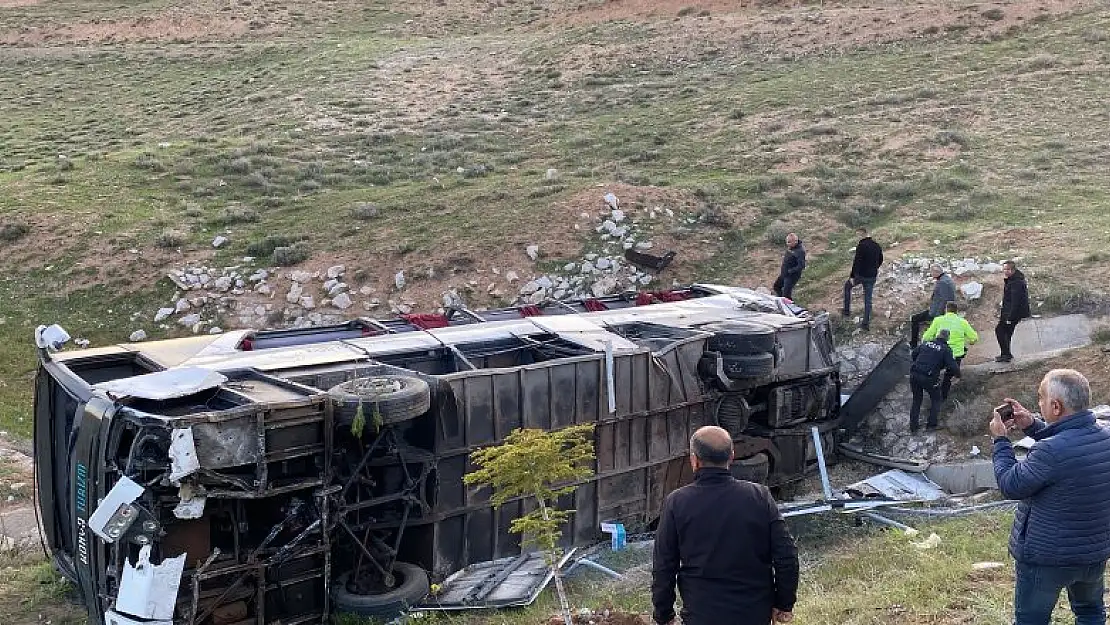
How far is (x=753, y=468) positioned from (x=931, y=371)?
2.97m

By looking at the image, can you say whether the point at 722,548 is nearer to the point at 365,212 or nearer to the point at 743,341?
the point at 743,341

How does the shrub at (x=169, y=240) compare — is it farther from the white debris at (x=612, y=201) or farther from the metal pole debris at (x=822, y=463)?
the metal pole debris at (x=822, y=463)

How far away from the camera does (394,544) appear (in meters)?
8.75

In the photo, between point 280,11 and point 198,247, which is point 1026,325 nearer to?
point 198,247

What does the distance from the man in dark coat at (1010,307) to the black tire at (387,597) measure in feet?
29.4

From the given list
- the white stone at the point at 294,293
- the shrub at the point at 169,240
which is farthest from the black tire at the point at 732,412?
the shrub at the point at 169,240

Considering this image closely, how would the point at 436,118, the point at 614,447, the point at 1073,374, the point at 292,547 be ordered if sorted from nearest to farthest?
the point at 1073,374, the point at 292,547, the point at 614,447, the point at 436,118

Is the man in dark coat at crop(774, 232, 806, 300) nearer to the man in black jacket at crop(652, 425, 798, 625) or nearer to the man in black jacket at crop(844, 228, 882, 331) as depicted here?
the man in black jacket at crop(844, 228, 882, 331)

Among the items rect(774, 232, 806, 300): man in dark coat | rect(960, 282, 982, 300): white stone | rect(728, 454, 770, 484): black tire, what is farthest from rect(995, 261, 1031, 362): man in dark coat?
rect(728, 454, 770, 484): black tire

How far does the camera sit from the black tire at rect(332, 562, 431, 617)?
826 centimetres

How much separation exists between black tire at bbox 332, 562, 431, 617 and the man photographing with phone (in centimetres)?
513

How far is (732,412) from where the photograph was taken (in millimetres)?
11125

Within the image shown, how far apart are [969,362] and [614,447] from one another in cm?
648

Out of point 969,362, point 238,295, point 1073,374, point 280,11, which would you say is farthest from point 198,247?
point 280,11
